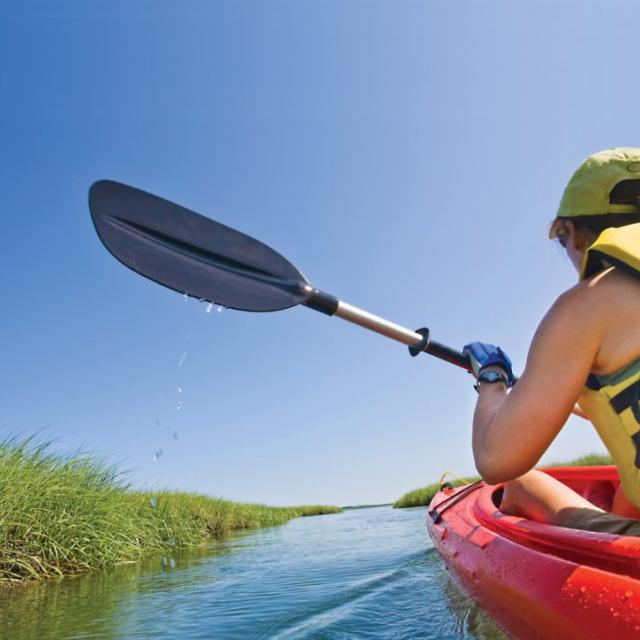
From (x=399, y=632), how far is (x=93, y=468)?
526 cm

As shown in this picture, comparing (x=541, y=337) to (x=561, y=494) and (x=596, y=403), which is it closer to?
(x=596, y=403)

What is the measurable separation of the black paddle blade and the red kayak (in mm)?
1807

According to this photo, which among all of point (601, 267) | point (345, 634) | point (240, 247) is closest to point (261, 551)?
point (345, 634)

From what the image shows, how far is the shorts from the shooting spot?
1.54 m

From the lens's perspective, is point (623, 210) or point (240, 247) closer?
point (623, 210)

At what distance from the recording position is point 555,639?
1.33 m

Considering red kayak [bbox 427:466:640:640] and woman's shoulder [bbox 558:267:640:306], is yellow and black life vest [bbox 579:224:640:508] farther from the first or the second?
red kayak [bbox 427:466:640:640]

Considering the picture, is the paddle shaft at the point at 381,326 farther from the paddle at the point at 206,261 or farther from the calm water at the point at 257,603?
the calm water at the point at 257,603

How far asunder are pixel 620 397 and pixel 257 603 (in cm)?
337

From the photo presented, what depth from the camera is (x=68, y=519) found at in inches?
214

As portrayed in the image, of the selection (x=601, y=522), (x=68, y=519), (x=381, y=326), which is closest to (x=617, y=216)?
(x=601, y=522)

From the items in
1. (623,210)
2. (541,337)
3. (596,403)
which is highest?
(623,210)

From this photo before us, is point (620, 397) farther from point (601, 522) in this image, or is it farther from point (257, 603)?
point (257, 603)

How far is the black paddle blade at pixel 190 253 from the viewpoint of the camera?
129 inches
